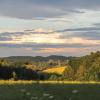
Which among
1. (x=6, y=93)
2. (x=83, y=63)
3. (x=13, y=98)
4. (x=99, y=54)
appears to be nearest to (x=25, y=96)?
(x=13, y=98)

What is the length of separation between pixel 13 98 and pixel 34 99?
3.08 ft

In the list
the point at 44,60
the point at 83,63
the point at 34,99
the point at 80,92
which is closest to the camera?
the point at 34,99

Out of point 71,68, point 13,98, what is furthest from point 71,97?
point 71,68

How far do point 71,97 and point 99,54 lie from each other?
68902 mm

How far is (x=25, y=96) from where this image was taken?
17.0 metres

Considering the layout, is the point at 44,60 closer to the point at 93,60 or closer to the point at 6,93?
the point at 93,60

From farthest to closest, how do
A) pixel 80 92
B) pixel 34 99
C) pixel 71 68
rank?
1. pixel 71 68
2. pixel 80 92
3. pixel 34 99

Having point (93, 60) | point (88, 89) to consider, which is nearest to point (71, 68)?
point (93, 60)

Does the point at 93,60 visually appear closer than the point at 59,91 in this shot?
No

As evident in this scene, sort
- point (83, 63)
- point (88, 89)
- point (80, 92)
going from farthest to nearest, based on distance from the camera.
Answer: point (83, 63)
point (88, 89)
point (80, 92)

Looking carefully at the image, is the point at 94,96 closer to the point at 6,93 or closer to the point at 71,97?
the point at 71,97

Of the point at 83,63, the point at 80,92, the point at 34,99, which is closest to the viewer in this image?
the point at 34,99

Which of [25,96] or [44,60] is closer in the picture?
[25,96]

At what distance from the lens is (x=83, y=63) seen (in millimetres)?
77438
